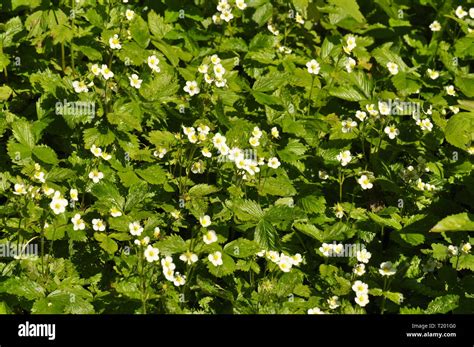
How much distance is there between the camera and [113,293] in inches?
145

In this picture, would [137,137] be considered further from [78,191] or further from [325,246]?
[325,246]

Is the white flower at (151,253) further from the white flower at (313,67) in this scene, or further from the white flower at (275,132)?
the white flower at (313,67)

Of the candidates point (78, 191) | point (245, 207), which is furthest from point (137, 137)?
point (245, 207)

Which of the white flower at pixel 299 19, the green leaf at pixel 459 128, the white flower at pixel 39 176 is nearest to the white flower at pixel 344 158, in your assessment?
the green leaf at pixel 459 128

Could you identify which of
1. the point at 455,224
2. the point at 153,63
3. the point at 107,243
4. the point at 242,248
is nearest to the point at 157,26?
the point at 153,63

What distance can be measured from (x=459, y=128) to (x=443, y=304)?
3.43 feet

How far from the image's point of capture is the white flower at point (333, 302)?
12.3 ft

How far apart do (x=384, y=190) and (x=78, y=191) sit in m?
1.78

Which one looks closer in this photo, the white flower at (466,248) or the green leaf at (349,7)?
the white flower at (466,248)

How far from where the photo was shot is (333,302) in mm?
3736

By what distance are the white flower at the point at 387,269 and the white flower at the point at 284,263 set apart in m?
0.48

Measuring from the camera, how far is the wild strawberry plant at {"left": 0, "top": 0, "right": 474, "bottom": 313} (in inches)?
147

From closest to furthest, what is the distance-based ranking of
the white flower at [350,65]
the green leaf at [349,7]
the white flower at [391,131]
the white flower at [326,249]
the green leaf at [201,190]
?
the white flower at [326,249] → the green leaf at [201,190] → the white flower at [391,131] → the white flower at [350,65] → the green leaf at [349,7]
